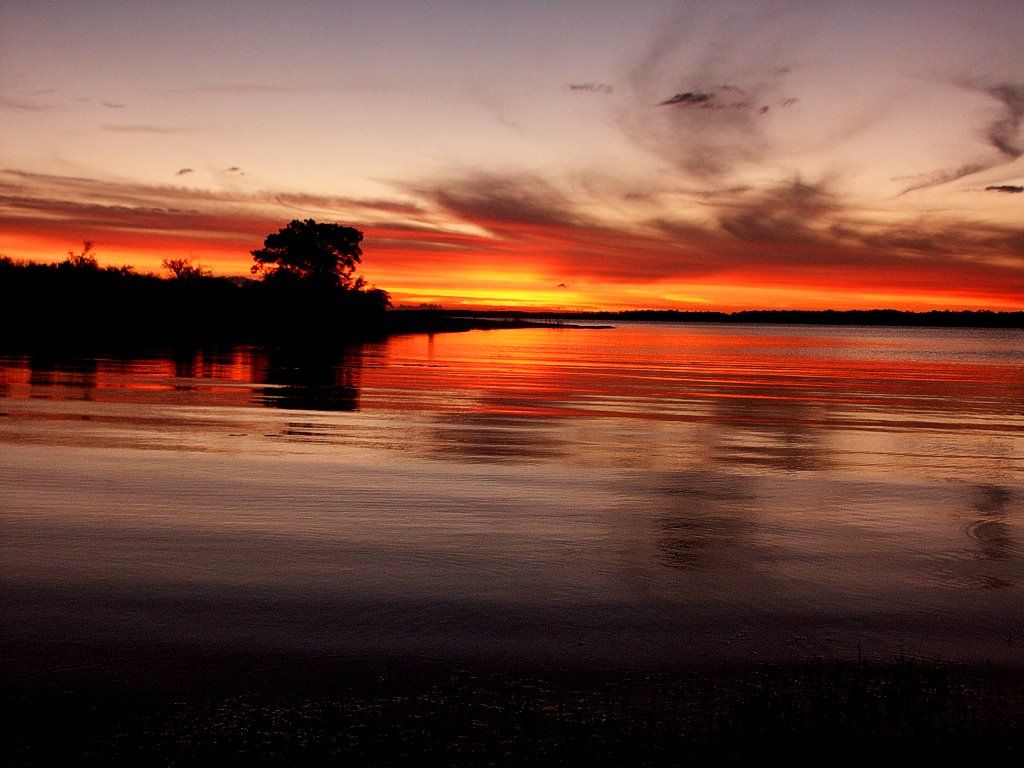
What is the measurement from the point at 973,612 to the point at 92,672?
593 centimetres

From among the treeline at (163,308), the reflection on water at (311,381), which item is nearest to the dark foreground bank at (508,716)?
the reflection on water at (311,381)

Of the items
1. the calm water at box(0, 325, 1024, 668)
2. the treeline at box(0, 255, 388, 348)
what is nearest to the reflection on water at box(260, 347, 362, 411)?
the calm water at box(0, 325, 1024, 668)

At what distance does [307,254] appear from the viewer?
315ft

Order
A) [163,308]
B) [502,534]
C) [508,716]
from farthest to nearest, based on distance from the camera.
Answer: [163,308], [502,534], [508,716]

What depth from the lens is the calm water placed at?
5879mm

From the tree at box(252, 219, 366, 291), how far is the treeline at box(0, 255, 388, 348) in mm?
1088

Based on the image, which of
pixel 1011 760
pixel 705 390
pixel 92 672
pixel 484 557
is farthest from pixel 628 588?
pixel 705 390

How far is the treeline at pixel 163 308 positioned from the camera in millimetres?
57188

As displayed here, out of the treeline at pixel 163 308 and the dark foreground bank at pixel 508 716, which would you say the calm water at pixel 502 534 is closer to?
the dark foreground bank at pixel 508 716

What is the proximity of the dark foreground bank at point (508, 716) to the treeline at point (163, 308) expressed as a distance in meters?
42.0

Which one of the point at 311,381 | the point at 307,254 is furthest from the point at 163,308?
the point at 311,381

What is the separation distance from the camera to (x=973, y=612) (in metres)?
6.50

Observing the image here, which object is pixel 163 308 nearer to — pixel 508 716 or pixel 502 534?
pixel 502 534

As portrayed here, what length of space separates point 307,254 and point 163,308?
24.9 meters
